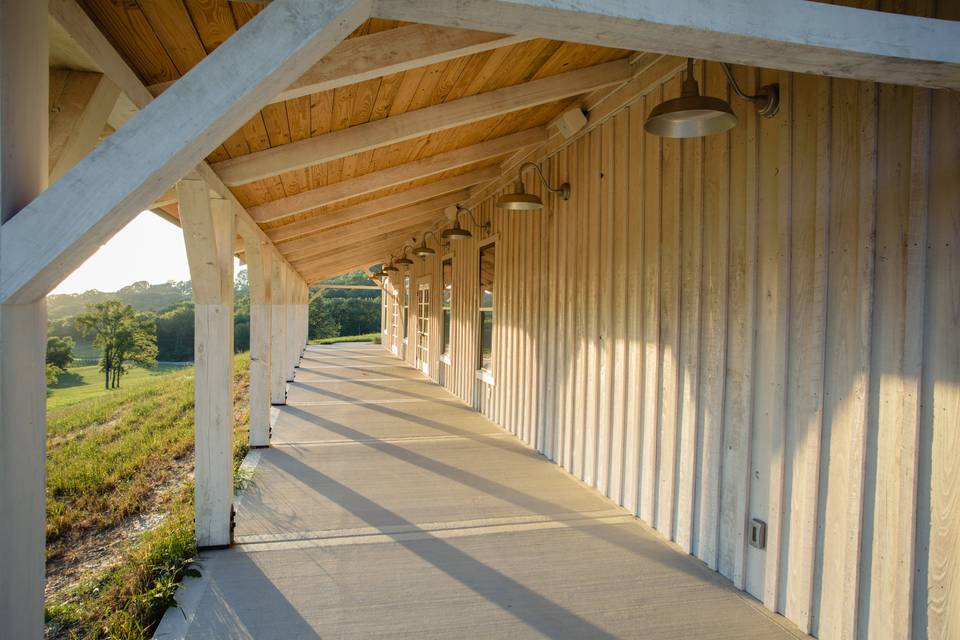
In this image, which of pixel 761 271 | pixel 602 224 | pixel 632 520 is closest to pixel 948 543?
pixel 761 271

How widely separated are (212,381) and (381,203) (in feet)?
10.7

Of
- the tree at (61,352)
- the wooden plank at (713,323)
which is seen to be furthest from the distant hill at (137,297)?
the wooden plank at (713,323)

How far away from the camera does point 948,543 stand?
5.60ft

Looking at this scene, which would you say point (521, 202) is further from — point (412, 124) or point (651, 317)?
point (651, 317)

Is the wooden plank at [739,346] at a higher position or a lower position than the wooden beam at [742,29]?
lower

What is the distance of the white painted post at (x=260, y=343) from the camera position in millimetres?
4961

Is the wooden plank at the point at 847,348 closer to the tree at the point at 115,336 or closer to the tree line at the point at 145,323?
the tree line at the point at 145,323

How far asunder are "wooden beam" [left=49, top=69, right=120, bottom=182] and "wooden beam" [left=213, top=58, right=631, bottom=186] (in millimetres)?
1450

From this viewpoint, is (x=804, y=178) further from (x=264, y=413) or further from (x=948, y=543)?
(x=264, y=413)

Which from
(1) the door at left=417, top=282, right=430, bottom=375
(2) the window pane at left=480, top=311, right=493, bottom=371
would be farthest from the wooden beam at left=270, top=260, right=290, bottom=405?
(1) the door at left=417, top=282, right=430, bottom=375

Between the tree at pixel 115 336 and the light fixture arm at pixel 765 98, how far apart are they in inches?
1177

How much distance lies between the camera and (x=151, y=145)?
1.08 m

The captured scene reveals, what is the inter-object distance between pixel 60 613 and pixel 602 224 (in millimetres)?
3711

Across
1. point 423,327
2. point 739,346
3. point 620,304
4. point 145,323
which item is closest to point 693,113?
point 739,346
